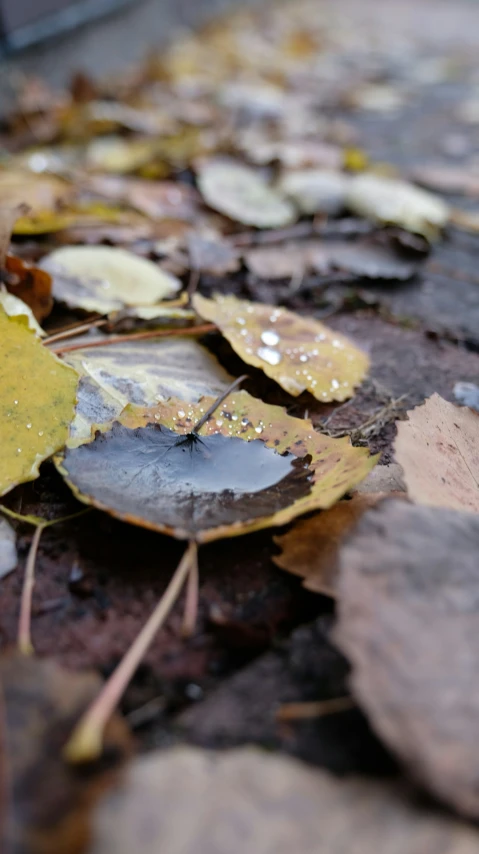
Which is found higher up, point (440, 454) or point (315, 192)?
point (440, 454)

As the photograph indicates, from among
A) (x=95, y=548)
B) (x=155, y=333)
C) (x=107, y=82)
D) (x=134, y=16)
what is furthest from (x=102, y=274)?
(x=134, y=16)

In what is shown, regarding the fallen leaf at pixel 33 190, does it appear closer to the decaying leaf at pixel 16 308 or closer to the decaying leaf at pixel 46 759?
the decaying leaf at pixel 16 308

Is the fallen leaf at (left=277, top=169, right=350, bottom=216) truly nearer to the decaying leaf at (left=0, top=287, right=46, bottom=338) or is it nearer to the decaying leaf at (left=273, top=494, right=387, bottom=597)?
the decaying leaf at (left=0, top=287, right=46, bottom=338)

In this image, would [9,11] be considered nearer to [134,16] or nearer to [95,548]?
[134,16]

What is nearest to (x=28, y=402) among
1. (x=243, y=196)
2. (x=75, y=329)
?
(x=75, y=329)

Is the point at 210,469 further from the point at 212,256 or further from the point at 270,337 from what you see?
the point at 212,256

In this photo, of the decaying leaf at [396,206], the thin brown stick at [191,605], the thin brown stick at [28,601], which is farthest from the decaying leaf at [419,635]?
the decaying leaf at [396,206]

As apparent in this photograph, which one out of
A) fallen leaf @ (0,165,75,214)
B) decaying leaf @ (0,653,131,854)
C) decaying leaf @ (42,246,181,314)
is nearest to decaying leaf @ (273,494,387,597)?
decaying leaf @ (0,653,131,854)
